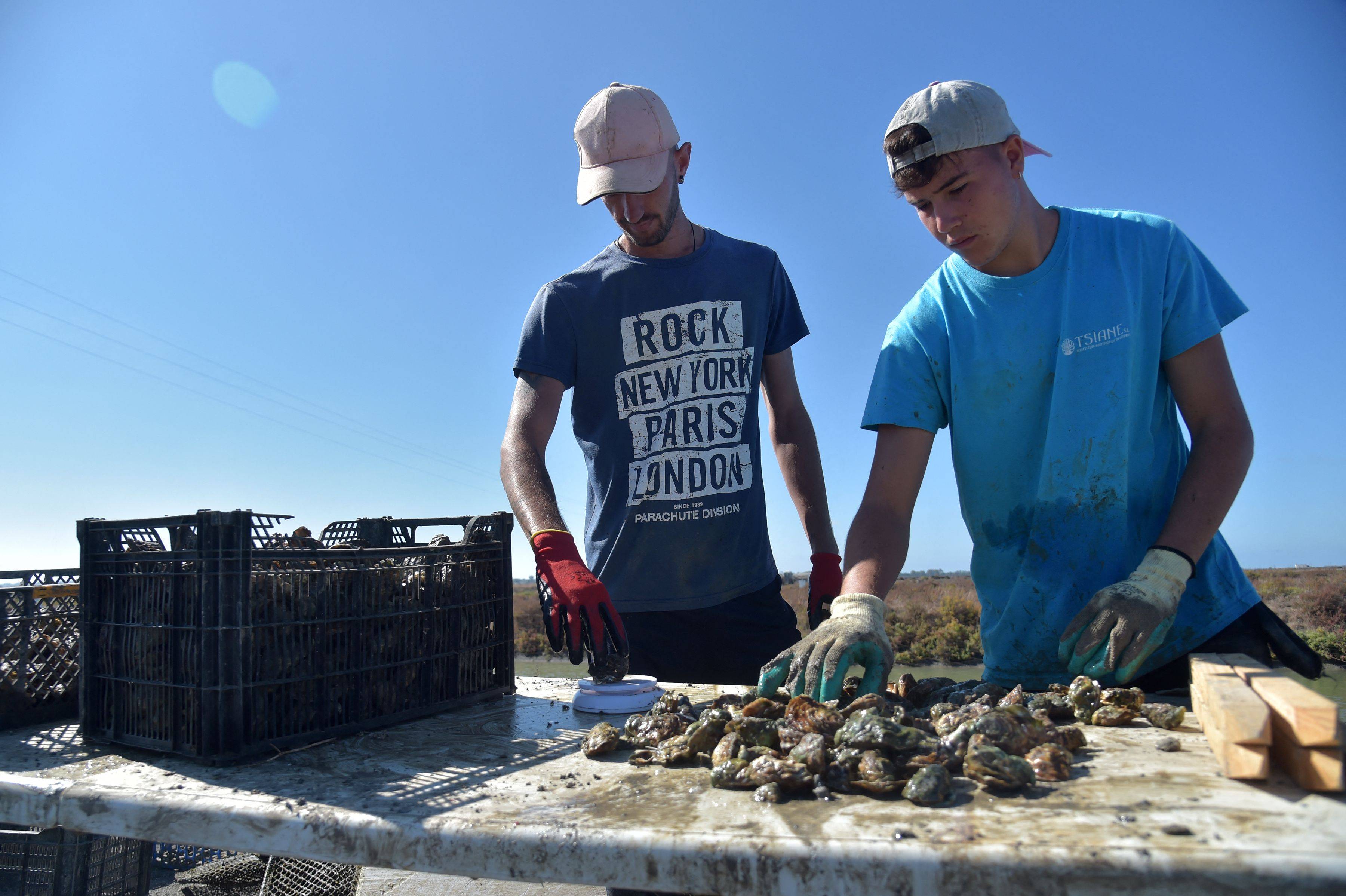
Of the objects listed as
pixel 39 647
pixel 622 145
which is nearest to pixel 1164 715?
pixel 622 145

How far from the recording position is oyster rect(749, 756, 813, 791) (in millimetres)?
1234

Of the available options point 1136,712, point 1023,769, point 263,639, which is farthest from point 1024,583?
point 263,639

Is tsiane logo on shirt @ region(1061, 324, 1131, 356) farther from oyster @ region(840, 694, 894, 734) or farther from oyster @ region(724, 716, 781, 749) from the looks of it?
oyster @ region(724, 716, 781, 749)

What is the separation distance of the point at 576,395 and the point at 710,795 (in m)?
1.72

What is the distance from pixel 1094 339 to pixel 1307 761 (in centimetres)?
123

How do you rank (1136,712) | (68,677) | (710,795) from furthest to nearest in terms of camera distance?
(68,677), (1136,712), (710,795)

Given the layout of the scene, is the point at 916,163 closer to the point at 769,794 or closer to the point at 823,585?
the point at 823,585

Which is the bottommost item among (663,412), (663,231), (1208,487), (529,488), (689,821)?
(689,821)

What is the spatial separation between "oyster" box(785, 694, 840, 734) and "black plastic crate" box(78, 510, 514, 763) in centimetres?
97

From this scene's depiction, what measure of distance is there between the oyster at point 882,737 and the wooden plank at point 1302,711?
48cm

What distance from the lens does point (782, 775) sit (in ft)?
4.07

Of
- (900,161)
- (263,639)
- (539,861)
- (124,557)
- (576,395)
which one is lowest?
(539,861)

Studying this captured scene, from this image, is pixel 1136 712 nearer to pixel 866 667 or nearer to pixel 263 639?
pixel 866 667

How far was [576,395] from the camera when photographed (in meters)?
2.77
